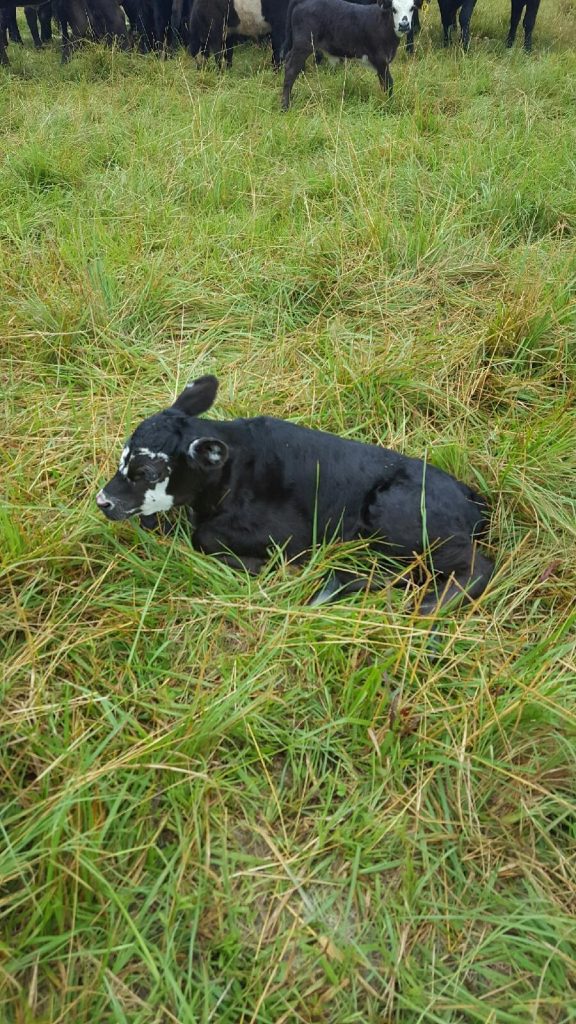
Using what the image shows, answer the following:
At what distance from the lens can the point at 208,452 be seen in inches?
102

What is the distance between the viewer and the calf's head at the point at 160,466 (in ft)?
8.41

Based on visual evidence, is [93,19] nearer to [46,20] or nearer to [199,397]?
[46,20]

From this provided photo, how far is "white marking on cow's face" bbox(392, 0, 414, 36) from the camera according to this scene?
22.4 ft

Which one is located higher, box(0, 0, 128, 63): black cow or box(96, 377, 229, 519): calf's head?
box(0, 0, 128, 63): black cow

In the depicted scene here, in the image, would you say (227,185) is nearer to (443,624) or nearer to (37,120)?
(37,120)

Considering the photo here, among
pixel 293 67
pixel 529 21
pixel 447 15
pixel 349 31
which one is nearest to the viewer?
→ pixel 349 31

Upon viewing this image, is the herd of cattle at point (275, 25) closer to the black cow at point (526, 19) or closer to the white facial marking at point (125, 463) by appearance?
the black cow at point (526, 19)

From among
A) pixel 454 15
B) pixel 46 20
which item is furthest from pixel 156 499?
pixel 46 20

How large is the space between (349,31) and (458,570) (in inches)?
251

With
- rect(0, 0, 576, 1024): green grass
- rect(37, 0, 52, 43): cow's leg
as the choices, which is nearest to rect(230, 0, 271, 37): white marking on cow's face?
rect(37, 0, 52, 43): cow's leg

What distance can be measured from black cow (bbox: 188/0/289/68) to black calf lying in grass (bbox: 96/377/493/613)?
24.2 ft

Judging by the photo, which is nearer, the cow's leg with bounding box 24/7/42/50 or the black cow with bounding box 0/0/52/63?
the black cow with bounding box 0/0/52/63

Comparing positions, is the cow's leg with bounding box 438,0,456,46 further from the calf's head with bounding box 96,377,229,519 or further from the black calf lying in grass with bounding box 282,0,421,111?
the calf's head with bounding box 96,377,229,519

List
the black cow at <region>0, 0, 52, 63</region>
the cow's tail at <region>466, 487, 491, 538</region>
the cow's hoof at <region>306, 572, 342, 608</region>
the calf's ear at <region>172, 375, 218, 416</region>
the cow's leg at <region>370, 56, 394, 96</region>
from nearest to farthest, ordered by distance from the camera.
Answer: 1. the cow's hoof at <region>306, 572, 342, 608</region>
2. the calf's ear at <region>172, 375, 218, 416</region>
3. the cow's tail at <region>466, 487, 491, 538</region>
4. the cow's leg at <region>370, 56, 394, 96</region>
5. the black cow at <region>0, 0, 52, 63</region>
